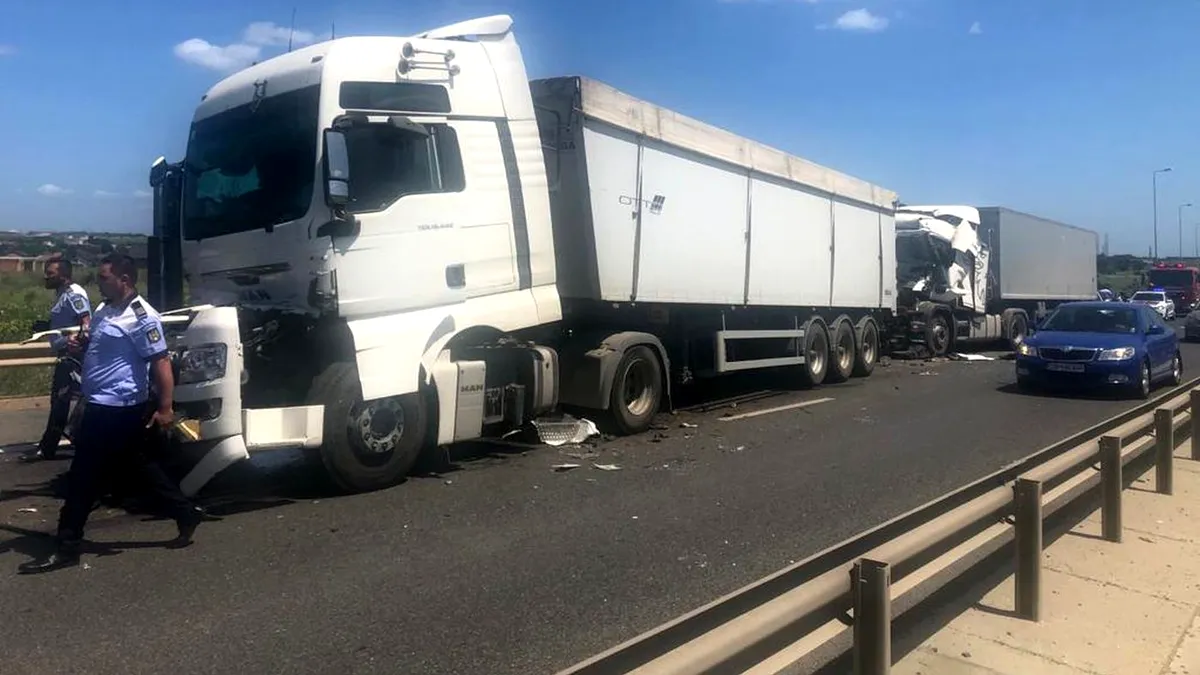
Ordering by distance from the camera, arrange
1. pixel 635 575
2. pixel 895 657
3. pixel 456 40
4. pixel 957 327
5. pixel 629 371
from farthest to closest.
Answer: pixel 957 327, pixel 629 371, pixel 456 40, pixel 635 575, pixel 895 657

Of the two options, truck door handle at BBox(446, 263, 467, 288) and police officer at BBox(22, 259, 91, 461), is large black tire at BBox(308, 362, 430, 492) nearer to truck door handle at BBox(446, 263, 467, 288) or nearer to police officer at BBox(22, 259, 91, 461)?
truck door handle at BBox(446, 263, 467, 288)

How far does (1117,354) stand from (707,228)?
6.98 meters

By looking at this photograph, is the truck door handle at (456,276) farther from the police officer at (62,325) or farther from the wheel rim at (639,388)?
the police officer at (62,325)

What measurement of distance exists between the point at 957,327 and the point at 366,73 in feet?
61.8

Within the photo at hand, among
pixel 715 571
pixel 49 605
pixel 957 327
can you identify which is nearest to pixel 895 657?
pixel 715 571

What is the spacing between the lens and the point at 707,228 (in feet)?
39.5

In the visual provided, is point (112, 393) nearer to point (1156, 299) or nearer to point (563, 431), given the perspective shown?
point (563, 431)

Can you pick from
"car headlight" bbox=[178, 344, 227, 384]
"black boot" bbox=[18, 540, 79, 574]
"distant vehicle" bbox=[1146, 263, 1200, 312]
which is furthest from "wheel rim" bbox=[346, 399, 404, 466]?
"distant vehicle" bbox=[1146, 263, 1200, 312]

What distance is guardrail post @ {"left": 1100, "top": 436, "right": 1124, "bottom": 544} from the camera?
5.89m

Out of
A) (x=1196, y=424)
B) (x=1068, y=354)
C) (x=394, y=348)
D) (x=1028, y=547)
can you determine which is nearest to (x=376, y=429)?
(x=394, y=348)

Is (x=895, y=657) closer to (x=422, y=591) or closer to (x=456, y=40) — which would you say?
(x=422, y=591)

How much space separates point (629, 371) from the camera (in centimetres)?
1043

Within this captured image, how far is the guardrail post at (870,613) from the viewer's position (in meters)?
3.25

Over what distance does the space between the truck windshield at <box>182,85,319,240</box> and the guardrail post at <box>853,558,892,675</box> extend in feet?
17.7
